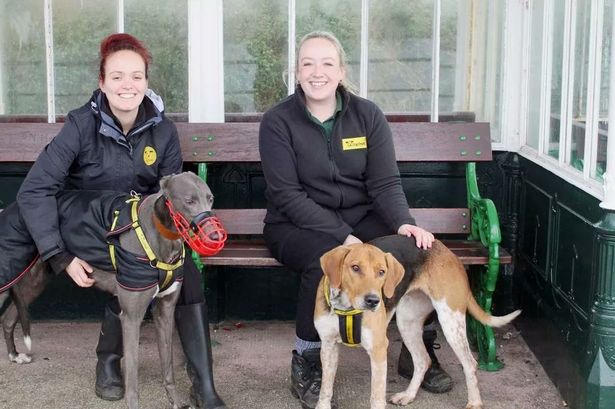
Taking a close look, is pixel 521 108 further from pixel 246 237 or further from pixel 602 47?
pixel 246 237

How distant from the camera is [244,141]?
5426mm

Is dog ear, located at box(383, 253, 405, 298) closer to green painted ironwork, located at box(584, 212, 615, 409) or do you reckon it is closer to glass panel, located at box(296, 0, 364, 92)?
green painted ironwork, located at box(584, 212, 615, 409)

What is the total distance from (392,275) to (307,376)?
2.72 ft

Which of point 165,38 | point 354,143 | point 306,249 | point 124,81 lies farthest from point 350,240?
point 165,38

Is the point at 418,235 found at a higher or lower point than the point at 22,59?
lower

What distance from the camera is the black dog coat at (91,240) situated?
402cm

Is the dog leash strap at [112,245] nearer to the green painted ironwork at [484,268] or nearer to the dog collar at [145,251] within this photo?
the dog collar at [145,251]

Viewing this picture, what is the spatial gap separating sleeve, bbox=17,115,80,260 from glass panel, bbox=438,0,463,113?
2365 mm

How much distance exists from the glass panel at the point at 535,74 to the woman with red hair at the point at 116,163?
6.97 feet

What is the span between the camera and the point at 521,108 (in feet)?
18.3


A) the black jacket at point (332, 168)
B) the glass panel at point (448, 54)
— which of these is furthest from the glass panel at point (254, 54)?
the black jacket at point (332, 168)

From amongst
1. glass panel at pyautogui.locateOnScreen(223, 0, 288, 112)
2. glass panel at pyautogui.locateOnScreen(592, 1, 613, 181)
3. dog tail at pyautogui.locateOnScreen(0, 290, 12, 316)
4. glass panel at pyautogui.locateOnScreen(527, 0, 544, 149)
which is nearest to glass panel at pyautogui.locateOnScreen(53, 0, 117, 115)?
glass panel at pyautogui.locateOnScreen(223, 0, 288, 112)

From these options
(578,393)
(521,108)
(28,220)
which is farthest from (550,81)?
(28,220)

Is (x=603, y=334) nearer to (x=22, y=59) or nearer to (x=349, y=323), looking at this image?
(x=349, y=323)
